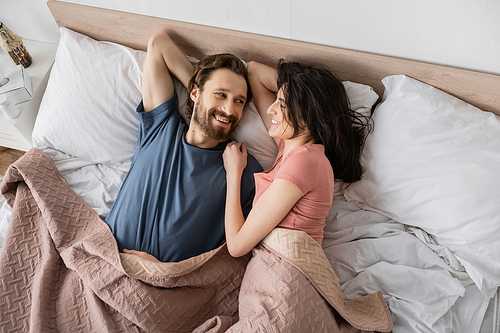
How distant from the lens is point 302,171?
1.13 m

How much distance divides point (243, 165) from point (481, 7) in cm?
103

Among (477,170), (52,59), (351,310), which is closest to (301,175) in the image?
(351,310)

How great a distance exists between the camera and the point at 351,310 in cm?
115

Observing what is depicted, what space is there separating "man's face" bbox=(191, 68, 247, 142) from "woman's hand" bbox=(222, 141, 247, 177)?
7 centimetres

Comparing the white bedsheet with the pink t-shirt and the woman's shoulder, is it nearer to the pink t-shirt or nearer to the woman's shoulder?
the pink t-shirt

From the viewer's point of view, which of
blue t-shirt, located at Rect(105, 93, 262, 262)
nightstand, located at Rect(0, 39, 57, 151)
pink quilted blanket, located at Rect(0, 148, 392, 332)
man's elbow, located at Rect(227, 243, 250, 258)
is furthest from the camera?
nightstand, located at Rect(0, 39, 57, 151)

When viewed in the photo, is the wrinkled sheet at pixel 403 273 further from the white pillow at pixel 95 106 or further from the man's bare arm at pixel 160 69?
the man's bare arm at pixel 160 69

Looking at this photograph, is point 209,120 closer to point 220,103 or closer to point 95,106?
point 220,103

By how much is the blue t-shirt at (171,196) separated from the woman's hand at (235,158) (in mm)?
34

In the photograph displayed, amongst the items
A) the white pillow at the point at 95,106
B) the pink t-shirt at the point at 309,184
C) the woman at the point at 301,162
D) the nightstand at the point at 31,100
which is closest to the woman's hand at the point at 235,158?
the woman at the point at 301,162

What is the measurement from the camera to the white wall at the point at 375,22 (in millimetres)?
1143

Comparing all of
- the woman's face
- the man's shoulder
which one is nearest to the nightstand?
the man's shoulder

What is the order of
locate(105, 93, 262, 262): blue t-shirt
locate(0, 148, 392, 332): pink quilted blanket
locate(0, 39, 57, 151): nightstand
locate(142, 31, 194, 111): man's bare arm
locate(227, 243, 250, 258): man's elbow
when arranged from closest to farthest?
1. locate(0, 148, 392, 332): pink quilted blanket
2. locate(227, 243, 250, 258): man's elbow
3. locate(105, 93, 262, 262): blue t-shirt
4. locate(142, 31, 194, 111): man's bare arm
5. locate(0, 39, 57, 151): nightstand

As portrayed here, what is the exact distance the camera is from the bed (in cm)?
116
